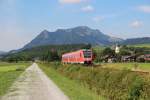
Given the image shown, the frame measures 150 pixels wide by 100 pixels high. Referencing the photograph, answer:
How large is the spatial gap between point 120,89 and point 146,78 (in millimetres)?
3575

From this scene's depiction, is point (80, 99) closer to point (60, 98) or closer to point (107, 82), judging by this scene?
point (60, 98)

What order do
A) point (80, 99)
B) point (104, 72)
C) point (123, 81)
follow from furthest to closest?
point (104, 72)
point (80, 99)
point (123, 81)

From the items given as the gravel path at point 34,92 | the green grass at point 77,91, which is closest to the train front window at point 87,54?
the green grass at point 77,91

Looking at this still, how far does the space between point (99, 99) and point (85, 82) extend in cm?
1284

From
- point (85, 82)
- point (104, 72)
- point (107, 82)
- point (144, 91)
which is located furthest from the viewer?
point (85, 82)

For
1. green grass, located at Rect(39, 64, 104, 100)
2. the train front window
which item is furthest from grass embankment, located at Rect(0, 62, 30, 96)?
the train front window

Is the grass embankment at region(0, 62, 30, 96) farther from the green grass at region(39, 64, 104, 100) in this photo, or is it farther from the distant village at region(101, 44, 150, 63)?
the distant village at region(101, 44, 150, 63)

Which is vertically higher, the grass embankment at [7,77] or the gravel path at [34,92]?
the grass embankment at [7,77]

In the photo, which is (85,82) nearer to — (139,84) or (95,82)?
(95,82)

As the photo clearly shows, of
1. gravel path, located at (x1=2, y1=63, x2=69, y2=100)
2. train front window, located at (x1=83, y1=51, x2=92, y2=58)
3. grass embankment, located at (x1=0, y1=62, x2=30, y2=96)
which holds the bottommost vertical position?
gravel path, located at (x1=2, y1=63, x2=69, y2=100)

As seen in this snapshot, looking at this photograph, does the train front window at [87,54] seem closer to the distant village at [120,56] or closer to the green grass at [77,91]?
the distant village at [120,56]

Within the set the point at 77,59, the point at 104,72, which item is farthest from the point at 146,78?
the point at 77,59

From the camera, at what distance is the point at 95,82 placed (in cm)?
3209

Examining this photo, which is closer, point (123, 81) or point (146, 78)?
point (146, 78)
